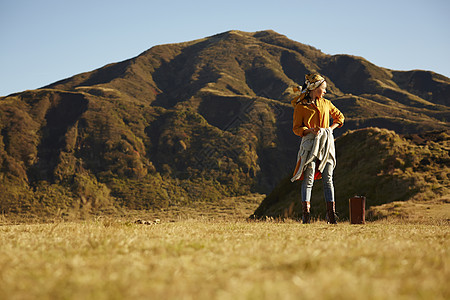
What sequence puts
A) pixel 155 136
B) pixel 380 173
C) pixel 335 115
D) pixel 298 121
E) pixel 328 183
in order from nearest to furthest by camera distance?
pixel 328 183 → pixel 298 121 → pixel 335 115 → pixel 380 173 → pixel 155 136

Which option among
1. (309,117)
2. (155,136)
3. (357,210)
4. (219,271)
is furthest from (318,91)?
(155,136)

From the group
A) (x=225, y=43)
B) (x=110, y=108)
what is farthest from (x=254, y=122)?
(x=225, y=43)

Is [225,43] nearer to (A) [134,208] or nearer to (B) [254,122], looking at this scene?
(B) [254,122]

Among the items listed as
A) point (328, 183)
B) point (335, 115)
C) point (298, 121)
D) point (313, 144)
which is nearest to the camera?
point (313, 144)

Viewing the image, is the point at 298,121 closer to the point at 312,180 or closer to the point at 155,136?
the point at 312,180

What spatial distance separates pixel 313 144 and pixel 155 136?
46.8m

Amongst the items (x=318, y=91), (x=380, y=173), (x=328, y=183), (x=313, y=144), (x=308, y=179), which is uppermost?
(x=318, y=91)

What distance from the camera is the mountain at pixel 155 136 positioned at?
42.0 metres

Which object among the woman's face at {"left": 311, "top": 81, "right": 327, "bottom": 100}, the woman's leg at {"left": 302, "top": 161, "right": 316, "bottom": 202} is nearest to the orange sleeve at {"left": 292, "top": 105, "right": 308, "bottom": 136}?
the woman's face at {"left": 311, "top": 81, "right": 327, "bottom": 100}

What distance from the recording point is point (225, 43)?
334 feet

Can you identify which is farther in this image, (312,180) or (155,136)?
(155,136)

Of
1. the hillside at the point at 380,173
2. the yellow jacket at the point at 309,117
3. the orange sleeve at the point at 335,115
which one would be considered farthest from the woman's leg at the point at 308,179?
the hillside at the point at 380,173

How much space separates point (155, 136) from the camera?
53.4 metres

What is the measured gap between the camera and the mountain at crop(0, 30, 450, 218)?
42.0 metres
